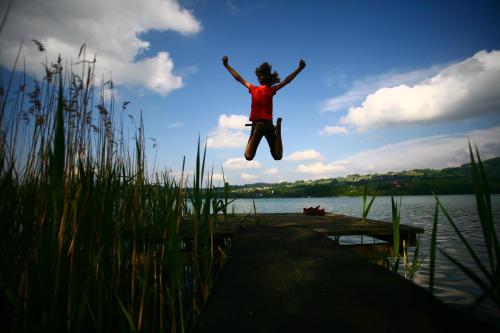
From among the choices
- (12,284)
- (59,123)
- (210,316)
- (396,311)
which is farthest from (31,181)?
(396,311)

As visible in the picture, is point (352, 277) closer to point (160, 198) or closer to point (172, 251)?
point (172, 251)

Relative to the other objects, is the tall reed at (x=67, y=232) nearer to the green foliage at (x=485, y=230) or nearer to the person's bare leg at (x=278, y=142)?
the green foliage at (x=485, y=230)

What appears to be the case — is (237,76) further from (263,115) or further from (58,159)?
(58,159)

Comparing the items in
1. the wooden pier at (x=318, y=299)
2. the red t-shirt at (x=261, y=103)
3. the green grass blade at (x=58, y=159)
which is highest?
the red t-shirt at (x=261, y=103)

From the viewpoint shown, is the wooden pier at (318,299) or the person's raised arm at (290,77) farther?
the person's raised arm at (290,77)

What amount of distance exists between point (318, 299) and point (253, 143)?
13.0 feet

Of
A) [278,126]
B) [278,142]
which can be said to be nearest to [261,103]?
[278,126]

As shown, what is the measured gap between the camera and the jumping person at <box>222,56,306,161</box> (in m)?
4.98

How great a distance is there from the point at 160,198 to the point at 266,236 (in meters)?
1.11

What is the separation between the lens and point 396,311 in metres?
0.99

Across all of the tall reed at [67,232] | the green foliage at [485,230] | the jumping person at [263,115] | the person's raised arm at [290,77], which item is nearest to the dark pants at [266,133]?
the jumping person at [263,115]

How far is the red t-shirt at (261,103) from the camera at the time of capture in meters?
5.07

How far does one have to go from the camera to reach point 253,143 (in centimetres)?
491

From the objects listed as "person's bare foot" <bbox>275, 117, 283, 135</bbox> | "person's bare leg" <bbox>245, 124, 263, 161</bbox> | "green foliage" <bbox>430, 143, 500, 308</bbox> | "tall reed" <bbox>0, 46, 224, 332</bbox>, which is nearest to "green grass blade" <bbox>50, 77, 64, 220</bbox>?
"tall reed" <bbox>0, 46, 224, 332</bbox>
